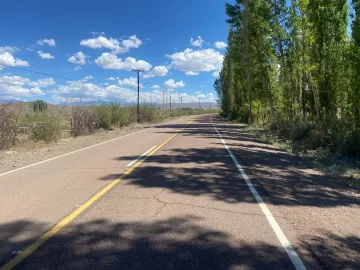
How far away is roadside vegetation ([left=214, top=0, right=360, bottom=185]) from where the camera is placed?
531 inches

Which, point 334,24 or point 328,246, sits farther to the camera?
point 334,24

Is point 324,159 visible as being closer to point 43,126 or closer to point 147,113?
point 43,126

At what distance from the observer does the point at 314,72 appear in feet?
62.5

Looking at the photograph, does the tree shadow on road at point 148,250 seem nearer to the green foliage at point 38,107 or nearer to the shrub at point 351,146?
the shrub at point 351,146

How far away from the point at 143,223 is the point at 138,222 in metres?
0.10

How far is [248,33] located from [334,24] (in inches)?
570

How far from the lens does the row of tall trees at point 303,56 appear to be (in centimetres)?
1545

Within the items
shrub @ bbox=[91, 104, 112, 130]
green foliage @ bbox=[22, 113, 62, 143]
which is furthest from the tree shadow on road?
shrub @ bbox=[91, 104, 112, 130]

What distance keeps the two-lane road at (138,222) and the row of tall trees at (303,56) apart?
9526 mm

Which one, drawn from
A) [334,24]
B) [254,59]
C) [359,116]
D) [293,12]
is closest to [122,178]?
[359,116]

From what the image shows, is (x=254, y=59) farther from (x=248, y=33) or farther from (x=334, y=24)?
(x=334, y=24)

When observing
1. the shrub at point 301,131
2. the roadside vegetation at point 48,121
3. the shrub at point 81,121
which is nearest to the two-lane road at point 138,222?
the roadside vegetation at point 48,121

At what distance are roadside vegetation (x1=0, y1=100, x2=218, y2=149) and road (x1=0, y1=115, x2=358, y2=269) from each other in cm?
961

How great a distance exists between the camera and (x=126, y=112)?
140 ft
